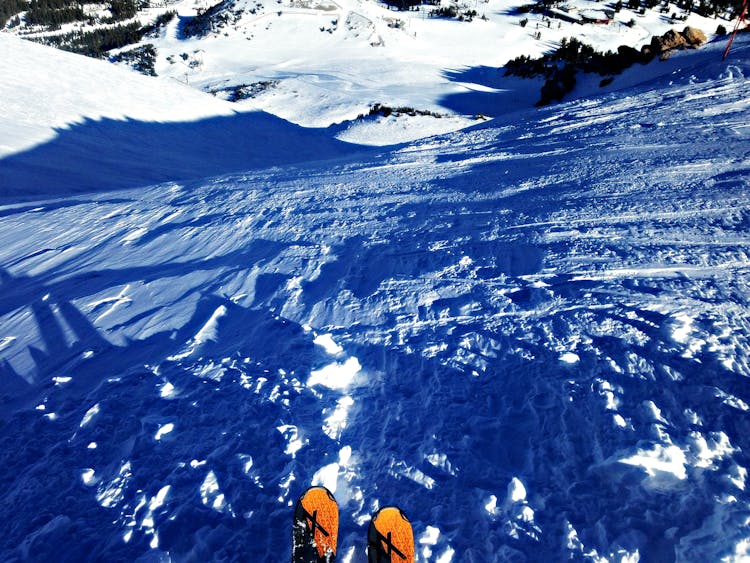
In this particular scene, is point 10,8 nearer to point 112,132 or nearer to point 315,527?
point 112,132

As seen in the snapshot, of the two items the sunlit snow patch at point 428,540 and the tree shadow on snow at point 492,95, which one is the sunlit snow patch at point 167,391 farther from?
the tree shadow on snow at point 492,95

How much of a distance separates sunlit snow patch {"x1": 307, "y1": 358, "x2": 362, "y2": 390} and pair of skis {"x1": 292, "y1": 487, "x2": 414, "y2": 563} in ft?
3.37

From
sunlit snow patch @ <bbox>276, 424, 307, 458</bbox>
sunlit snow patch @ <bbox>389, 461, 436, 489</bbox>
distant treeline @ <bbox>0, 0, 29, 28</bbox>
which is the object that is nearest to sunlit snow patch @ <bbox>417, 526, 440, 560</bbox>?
sunlit snow patch @ <bbox>389, 461, 436, 489</bbox>

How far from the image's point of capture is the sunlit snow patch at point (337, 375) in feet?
10.4

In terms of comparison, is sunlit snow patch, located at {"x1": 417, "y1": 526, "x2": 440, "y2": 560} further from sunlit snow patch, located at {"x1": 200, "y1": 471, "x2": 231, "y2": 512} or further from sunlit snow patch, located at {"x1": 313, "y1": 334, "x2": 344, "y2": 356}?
sunlit snow patch, located at {"x1": 313, "y1": 334, "x2": 344, "y2": 356}

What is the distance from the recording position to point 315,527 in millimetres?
2119

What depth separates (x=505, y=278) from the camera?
13.3 ft

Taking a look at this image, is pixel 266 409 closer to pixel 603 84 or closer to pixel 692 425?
pixel 692 425

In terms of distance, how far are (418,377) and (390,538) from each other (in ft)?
4.05

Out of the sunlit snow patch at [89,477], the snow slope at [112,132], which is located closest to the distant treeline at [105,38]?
the snow slope at [112,132]

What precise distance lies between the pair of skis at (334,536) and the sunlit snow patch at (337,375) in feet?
3.37

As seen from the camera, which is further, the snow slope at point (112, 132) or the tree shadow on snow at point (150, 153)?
the snow slope at point (112, 132)

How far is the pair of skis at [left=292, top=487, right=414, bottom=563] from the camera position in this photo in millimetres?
2020

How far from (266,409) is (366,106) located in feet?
Result: 69.0
